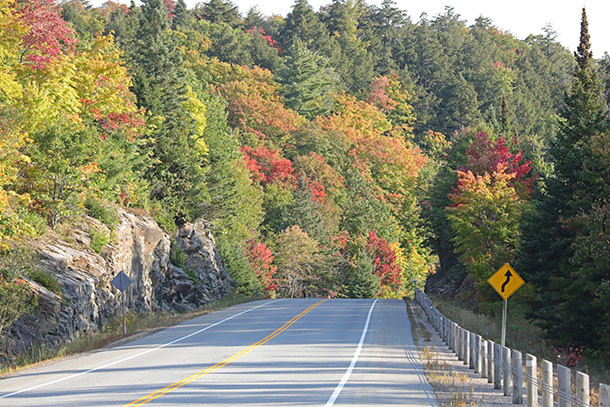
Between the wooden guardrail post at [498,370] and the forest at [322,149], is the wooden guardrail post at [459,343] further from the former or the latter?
the forest at [322,149]

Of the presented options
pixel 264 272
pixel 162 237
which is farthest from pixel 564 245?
pixel 264 272

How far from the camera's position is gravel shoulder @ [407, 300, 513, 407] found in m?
15.3

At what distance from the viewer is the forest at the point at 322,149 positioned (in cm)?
3403

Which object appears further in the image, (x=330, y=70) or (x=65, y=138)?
(x=330, y=70)

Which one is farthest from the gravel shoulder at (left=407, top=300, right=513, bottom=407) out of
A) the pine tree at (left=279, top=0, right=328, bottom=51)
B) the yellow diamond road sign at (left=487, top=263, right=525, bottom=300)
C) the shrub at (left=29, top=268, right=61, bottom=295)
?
the pine tree at (left=279, top=0, right=328, bottom=51)

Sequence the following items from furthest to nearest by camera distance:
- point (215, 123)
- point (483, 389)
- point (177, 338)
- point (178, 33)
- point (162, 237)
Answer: point (178, 33) < point (215, 123) < point (162, 237) < point (177, 338) < point (483, 389)

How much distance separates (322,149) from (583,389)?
86.1 meters

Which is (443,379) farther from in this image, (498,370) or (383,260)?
(383,260)

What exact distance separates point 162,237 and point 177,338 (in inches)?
716

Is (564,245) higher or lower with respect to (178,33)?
lower

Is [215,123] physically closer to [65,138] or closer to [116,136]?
[116,136]

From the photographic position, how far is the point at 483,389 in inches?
672

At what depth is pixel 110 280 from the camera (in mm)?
35781

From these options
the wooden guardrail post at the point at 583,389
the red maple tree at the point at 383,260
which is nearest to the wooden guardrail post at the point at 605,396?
the wooden guardrail post at the point at 583,389
